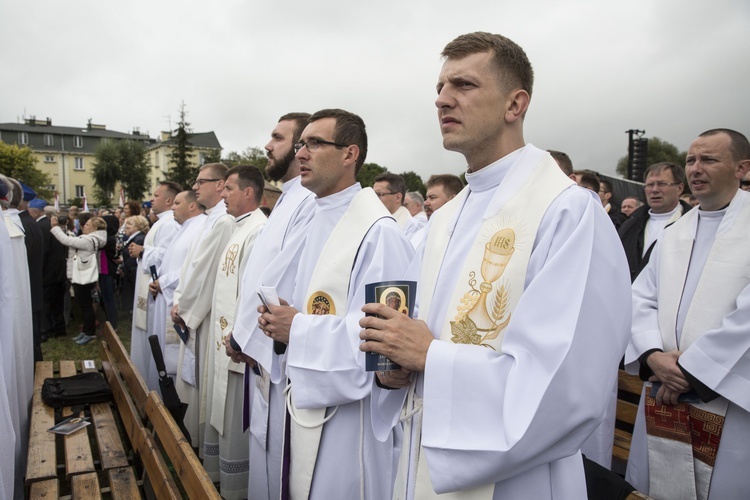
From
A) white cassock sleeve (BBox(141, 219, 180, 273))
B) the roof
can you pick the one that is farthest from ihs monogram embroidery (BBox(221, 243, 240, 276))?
the roof

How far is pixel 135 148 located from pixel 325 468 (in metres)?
73.3

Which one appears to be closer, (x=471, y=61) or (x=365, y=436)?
(x=471, y=61)

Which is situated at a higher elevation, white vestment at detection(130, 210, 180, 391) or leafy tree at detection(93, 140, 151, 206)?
leafy tree at detection(93, 140, 151, 206)

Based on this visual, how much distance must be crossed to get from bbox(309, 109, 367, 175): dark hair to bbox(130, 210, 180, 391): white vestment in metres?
4.28

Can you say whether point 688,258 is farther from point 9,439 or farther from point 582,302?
point 9,439

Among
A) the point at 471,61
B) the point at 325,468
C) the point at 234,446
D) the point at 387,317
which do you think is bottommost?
the point at 234,446

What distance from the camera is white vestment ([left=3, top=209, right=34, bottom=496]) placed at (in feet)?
13.2

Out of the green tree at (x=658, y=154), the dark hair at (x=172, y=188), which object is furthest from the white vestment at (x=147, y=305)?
the green tree at (x=658, y=154)

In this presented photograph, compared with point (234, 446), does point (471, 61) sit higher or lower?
higher

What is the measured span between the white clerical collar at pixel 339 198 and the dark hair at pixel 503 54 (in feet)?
4.65

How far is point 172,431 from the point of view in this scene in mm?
2729

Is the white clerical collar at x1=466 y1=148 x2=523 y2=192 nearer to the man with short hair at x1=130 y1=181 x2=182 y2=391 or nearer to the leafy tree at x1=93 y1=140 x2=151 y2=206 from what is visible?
the man with short hair at x1=130 y1=181 x2=182 y2=391

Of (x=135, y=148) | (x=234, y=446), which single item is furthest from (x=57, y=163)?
(x=234, y=446)

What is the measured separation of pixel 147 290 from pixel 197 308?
237cm
